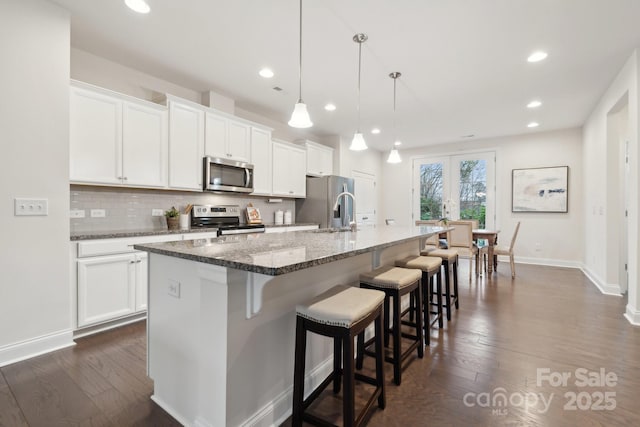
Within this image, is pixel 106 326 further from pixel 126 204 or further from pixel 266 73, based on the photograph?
pixel 266 73

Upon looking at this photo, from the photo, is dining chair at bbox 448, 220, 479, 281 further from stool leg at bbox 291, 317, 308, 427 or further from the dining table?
stool leg at bbox 291, 317, 308, 427

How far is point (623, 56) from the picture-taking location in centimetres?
299

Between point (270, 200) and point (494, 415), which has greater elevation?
point (270, 200)

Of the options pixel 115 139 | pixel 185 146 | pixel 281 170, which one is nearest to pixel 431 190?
pixel 281 170

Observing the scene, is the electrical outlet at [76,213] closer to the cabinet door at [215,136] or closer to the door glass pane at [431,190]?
the cabinet door at [215,136]

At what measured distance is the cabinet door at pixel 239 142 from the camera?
3.95 metres

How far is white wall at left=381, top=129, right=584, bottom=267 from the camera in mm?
5578

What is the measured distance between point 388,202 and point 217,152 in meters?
5.08

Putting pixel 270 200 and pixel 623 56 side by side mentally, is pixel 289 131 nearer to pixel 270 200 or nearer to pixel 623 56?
pixel 270 200

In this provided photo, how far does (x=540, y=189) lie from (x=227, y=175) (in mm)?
A: 5969

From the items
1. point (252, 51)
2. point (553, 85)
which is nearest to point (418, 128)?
point (553, 85)

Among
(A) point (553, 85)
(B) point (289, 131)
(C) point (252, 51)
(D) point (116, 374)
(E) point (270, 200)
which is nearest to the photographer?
(D) point (116, 374)

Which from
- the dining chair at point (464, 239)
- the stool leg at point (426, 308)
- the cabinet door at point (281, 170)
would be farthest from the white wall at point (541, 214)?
the stool leg at point (426, 308)

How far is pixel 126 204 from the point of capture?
3.22 metres
